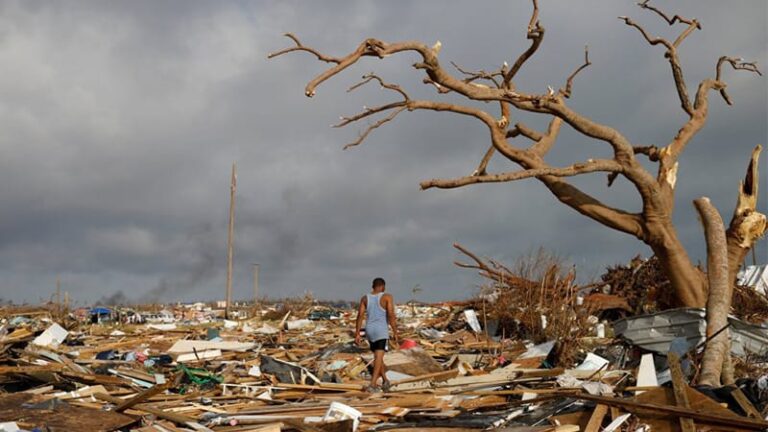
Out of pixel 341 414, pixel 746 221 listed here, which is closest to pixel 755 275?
pixel 746 221

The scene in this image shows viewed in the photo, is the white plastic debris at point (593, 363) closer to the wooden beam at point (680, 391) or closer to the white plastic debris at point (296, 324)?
the wooden beam at point (680, 391)

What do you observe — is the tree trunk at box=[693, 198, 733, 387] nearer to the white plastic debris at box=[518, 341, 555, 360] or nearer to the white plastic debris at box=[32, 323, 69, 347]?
the white plastic debris at box=[518, 341, 555, 360]

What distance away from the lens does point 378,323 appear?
10297mm

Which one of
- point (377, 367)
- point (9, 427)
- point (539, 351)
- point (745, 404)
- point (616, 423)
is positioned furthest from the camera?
point (539, 351)

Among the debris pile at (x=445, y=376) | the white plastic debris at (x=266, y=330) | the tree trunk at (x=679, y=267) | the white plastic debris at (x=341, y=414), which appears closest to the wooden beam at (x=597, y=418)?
the debris pile at (x=445, y=376)

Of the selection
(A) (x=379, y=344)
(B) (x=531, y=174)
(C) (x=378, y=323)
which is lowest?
(A) (x=379, y=344)

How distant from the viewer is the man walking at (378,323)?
10242 millimetres

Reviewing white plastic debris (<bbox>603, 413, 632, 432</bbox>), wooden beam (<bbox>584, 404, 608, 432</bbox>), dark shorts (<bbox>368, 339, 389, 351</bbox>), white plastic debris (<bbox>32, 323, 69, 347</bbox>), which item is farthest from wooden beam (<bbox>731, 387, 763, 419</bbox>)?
white plastic debris (<bbox>32, 323, 69, 347</bbox>)

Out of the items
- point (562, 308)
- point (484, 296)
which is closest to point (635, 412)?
point (562, 308)

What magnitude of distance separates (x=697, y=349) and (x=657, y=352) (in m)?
0.93

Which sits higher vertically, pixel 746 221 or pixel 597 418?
pixel 746 221

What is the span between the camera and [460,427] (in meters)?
7.08

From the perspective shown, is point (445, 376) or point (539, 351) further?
point (539, 351)

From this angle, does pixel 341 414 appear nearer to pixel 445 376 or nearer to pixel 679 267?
pixel 445 376
